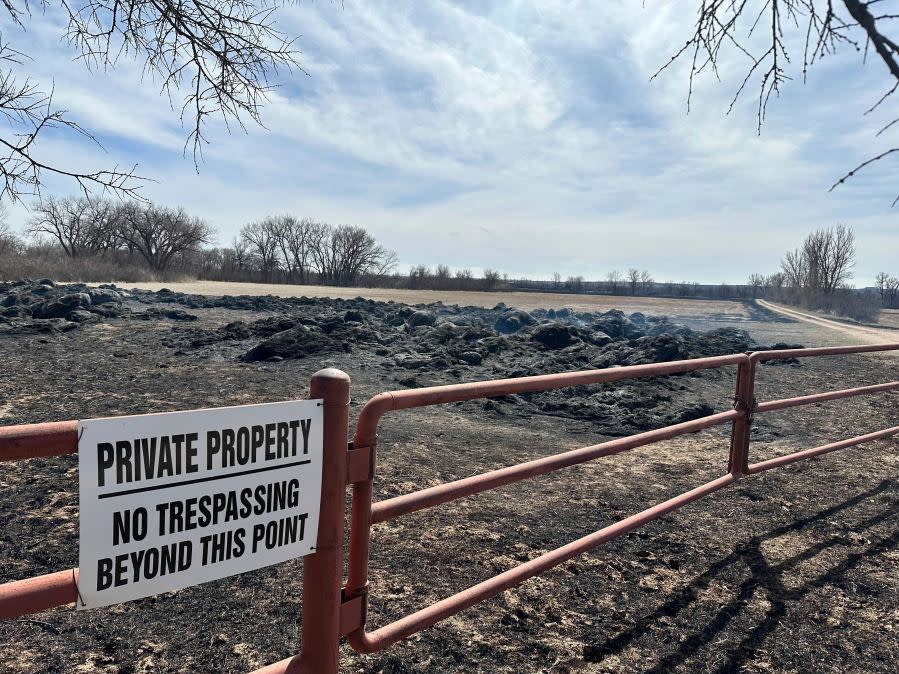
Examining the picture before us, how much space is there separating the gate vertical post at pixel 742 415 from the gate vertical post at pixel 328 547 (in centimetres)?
329

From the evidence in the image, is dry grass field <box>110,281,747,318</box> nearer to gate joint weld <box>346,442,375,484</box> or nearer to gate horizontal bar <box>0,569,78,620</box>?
gate joint weld <box>346,442,375,484</box>

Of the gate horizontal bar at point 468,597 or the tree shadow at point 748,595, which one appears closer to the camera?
the gate horizontal bar at point 468,597

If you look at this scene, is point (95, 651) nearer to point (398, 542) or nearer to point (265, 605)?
point (265, 605)

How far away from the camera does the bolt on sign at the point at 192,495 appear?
1.47 metres

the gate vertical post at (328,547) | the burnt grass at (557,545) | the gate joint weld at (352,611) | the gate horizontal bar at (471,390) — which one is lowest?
the burnt grass at (557,545)

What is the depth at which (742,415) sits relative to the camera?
168 inches

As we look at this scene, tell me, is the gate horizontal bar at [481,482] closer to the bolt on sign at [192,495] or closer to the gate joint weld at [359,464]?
the gate joint weld at [359,464]

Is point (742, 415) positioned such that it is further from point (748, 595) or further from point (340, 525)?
point (340, 525)

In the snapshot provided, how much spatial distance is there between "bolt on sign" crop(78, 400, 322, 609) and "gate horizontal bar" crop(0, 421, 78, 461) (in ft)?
0.15

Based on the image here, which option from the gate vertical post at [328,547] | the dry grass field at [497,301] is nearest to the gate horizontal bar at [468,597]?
the gate vertical post at [328,547]

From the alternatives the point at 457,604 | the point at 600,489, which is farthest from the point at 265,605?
the point at 600,489

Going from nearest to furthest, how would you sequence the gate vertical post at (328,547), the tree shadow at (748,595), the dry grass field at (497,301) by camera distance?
the gate vertical post at (328,547), the tree shadow at (748,595), the dry grass field at (497,301)

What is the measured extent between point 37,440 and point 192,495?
0.39 meters

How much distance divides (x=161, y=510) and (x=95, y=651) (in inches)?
74.3
